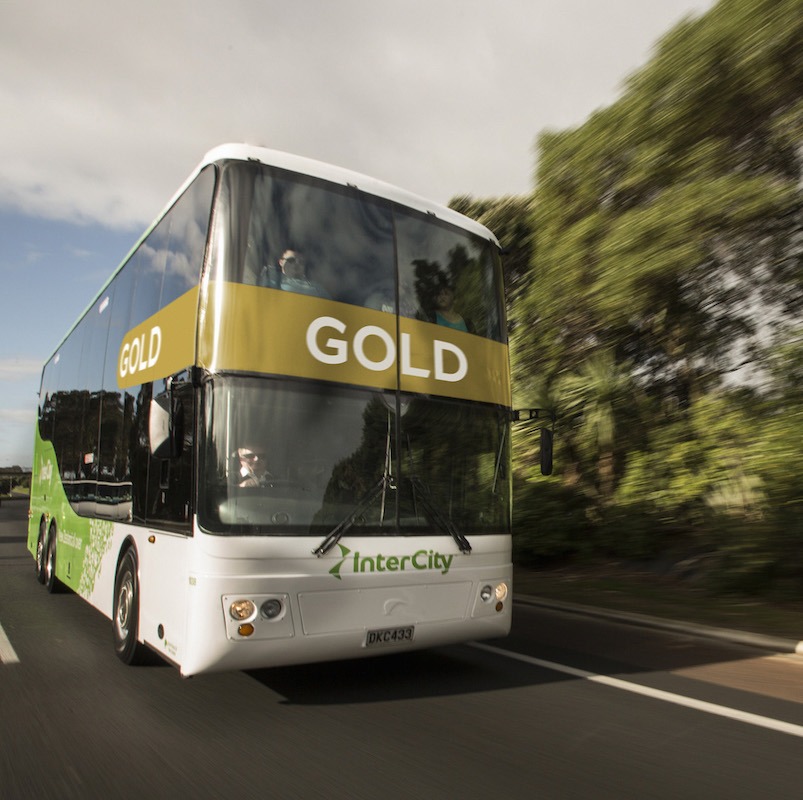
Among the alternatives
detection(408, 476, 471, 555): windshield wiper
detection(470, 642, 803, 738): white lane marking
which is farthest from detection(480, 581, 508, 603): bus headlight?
detection(470, 642, 803, 738): white lane marking

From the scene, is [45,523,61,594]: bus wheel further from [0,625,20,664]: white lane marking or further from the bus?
the bus

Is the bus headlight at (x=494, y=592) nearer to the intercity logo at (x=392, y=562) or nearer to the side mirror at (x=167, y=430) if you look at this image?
the intercity logo at (x=392, y=562)

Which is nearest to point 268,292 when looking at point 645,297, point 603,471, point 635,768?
point 635,768

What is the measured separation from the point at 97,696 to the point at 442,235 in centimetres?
440

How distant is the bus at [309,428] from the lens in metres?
5.18

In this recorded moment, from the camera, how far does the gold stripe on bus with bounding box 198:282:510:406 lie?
209 inches

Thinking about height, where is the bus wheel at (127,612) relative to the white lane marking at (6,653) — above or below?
above

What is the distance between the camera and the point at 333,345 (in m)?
5.66

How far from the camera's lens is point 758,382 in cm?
991

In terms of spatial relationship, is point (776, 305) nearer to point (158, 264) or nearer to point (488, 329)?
point (488, 329)

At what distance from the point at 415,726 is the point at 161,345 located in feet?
11.3

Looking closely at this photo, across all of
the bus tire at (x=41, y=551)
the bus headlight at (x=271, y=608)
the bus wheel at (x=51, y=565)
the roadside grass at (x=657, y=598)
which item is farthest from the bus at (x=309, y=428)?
the bus tire at (x=41, y=551)

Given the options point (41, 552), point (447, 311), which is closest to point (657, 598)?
point (447, 311)

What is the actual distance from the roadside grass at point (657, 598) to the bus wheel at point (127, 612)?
231 inches
